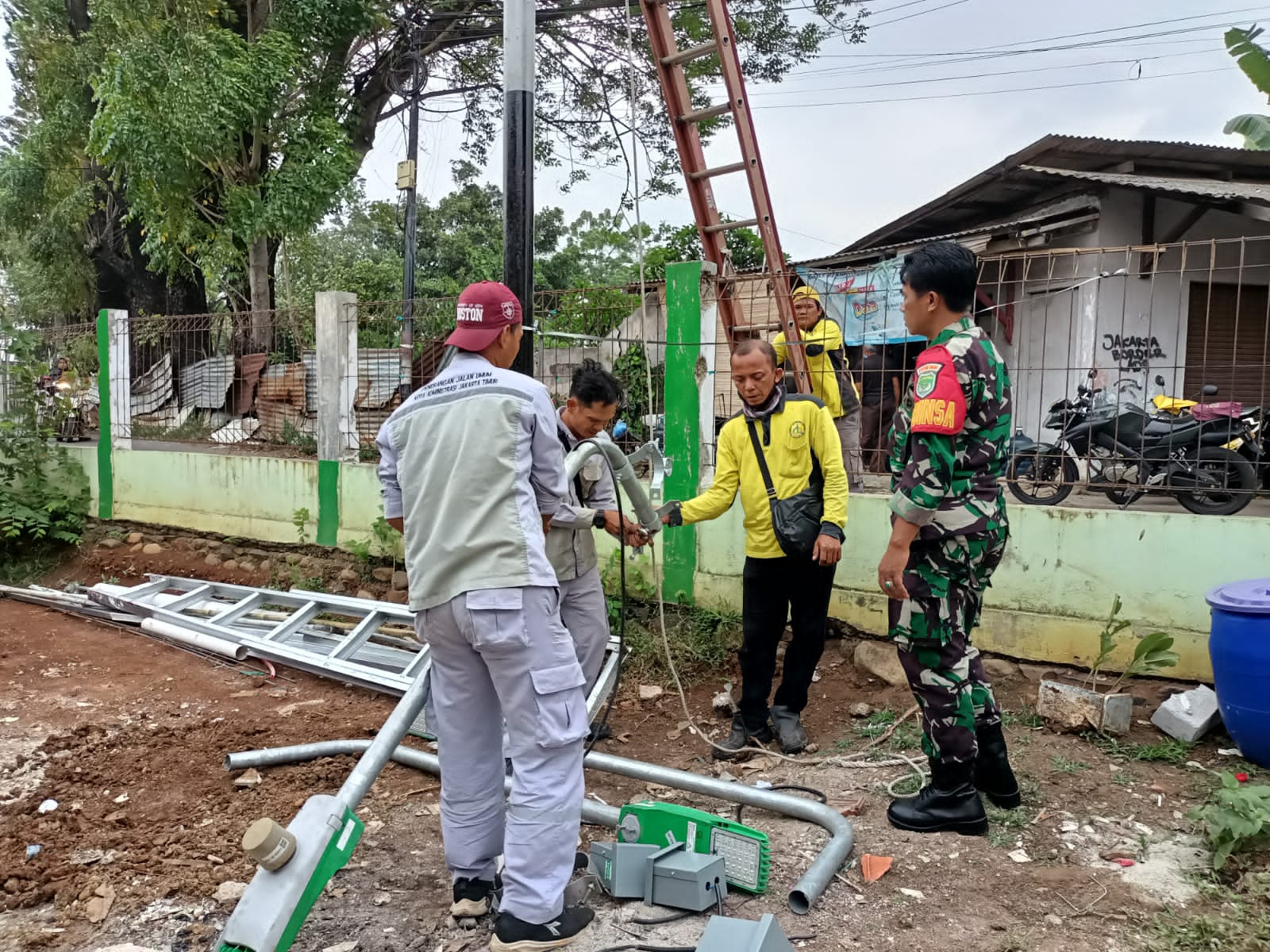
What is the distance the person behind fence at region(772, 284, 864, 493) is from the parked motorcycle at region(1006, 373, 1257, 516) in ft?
3.01

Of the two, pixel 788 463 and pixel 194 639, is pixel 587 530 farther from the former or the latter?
pixel 194 639

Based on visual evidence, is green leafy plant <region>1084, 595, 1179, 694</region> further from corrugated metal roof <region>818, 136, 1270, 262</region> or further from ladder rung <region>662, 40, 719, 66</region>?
corrugated metal roof <region>818, 136, 1270, 262</region>

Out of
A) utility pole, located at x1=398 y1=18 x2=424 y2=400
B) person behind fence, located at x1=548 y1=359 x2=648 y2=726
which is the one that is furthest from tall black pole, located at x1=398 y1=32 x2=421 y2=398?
person behind fence, located at x1=548 y1=359 x2=648 y2=726

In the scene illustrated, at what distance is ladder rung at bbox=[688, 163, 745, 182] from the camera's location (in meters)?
5.62

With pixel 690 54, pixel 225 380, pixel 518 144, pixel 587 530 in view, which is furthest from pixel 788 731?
pixel 225 380

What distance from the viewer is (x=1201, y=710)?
143 inches

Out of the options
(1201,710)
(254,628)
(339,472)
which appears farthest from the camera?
(339,472)

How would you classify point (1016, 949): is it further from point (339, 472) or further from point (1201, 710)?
point (339, 472)

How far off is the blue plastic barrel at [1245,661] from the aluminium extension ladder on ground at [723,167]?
2465mm

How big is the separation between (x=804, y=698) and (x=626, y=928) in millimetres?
1671

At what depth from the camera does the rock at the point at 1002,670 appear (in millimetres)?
4340

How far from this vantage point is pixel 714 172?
18.7ft

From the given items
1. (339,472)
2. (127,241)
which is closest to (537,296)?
(339,472)

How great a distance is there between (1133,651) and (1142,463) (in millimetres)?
933
